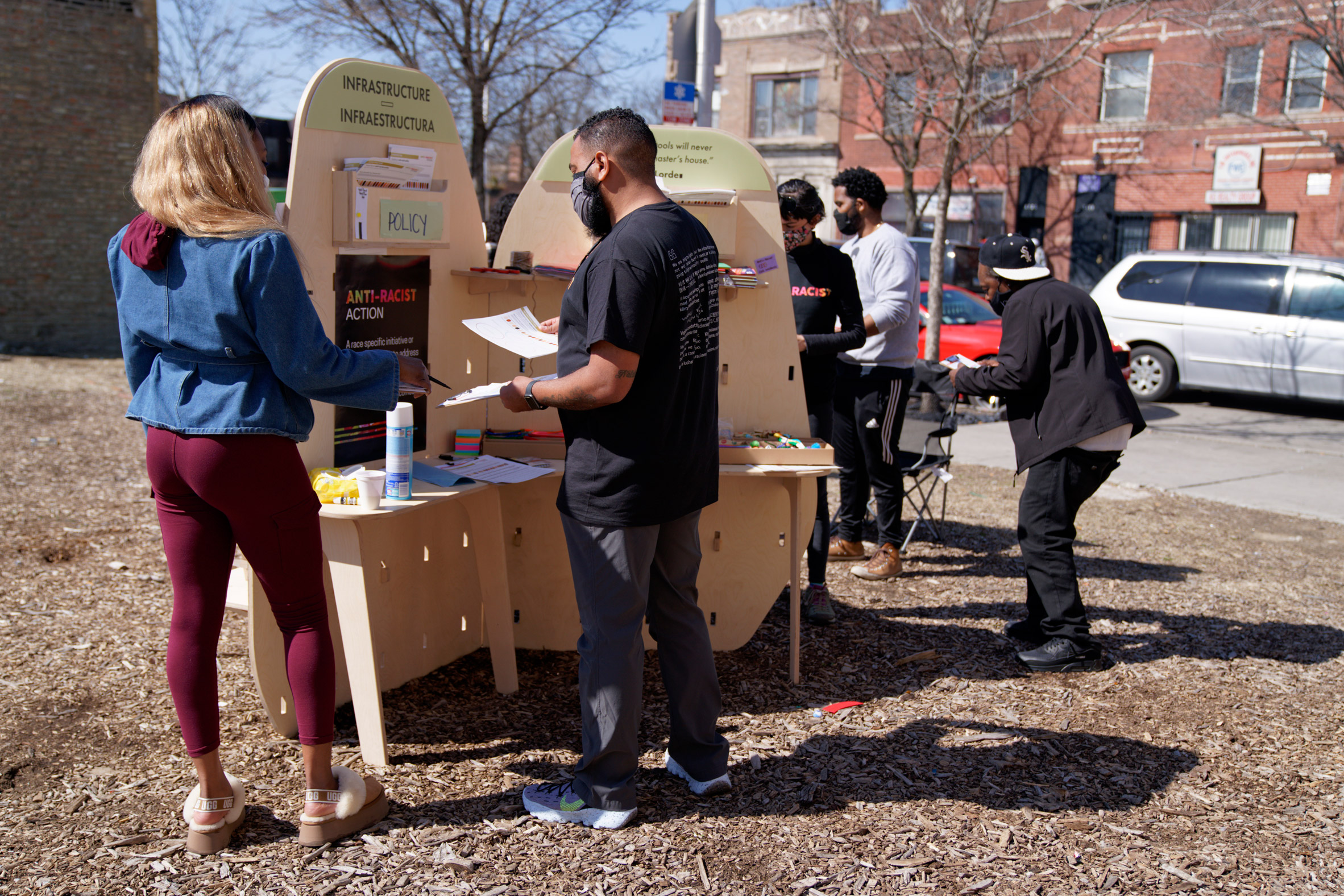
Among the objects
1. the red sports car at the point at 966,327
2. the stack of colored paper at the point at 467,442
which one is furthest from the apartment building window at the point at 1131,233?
the stack of colored paper at the point at 467,442

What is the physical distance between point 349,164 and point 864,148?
26.1 meters

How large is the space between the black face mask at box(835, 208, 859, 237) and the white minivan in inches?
319

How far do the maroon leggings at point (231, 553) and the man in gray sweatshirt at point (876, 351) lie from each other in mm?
3223

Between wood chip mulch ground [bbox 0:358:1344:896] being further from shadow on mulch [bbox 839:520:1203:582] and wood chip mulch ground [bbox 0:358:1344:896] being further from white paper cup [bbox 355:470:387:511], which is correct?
white paper cup [bbox 355:470:387:511]

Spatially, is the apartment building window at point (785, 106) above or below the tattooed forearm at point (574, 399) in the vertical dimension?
above

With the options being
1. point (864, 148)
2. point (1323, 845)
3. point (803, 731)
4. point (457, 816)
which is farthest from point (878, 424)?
point (864, 148)

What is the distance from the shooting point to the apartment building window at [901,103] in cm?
1284

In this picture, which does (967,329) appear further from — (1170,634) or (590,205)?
(590,205)

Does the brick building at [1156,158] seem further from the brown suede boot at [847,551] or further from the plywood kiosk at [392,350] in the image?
the plywood kiosk at [392,350]

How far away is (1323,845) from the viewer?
304cm

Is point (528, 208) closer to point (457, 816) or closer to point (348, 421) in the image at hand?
point (348, 421)

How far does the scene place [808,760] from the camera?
139 inches

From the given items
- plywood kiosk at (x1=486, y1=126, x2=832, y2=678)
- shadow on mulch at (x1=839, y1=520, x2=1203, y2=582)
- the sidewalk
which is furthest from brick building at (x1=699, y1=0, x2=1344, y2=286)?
plywood kiosk at (x1=486, y1=126, x2=832, y2=678)

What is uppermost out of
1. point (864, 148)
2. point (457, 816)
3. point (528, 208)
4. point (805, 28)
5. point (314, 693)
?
point (805, 28)
